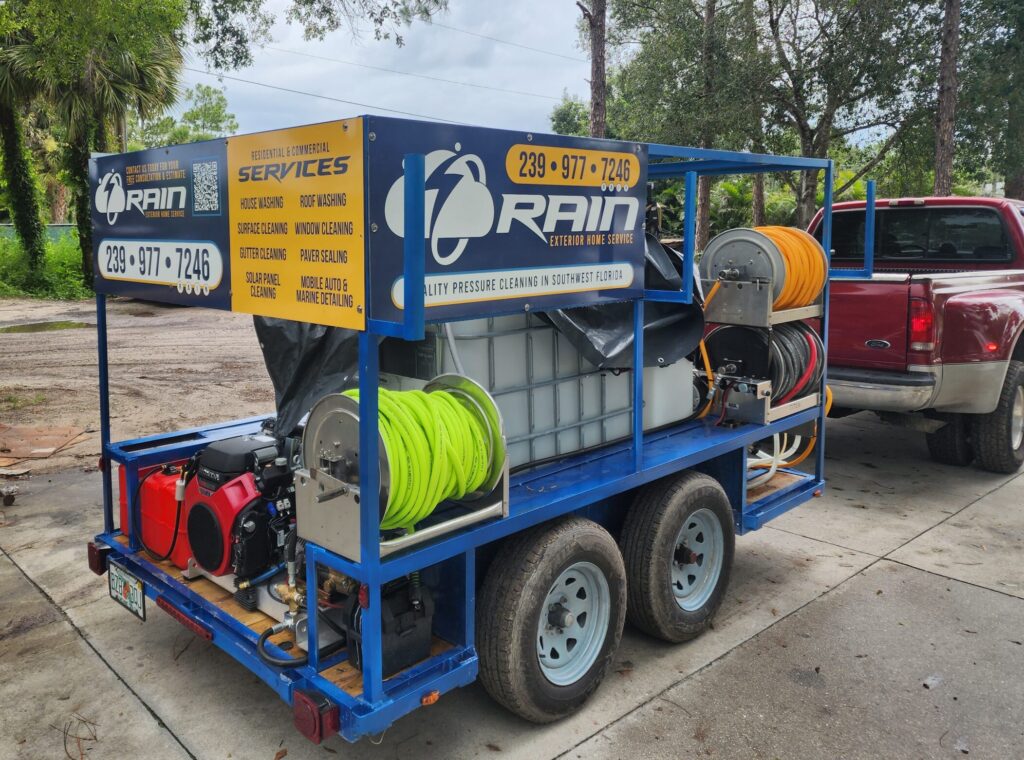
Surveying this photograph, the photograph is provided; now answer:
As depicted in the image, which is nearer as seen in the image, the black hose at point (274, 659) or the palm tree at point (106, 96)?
the black hose at point (274, 659)

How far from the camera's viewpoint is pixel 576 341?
378cm

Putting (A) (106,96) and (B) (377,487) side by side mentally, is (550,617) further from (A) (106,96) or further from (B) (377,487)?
(A) (106,96)

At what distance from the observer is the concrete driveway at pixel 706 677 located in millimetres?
3479

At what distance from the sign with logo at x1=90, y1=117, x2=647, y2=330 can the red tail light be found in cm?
354

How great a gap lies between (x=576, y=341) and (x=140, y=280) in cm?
190

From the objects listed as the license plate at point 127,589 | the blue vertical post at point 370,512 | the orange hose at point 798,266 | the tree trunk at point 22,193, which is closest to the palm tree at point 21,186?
the tree trunk at point 22,193

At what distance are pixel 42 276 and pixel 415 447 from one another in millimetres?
23026

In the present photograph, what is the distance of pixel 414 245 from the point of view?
2.53 meters

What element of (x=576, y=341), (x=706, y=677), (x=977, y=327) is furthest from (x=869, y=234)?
(x=706, y=677)

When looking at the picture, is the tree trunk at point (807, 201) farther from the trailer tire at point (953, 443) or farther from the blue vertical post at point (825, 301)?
the blue vertical post at point (825, 301)

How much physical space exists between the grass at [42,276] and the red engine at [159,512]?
20.2 meters

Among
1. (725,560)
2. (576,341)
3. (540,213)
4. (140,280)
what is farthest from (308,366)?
(725,560)

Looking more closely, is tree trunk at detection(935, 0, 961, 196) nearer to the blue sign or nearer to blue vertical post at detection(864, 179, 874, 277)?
blue vertical post at detection(864, 179, 874, 277)

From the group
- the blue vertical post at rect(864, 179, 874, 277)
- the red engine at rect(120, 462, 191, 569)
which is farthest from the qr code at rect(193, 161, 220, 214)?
the blue vertical post at rect(864, 179, 874, 277)
